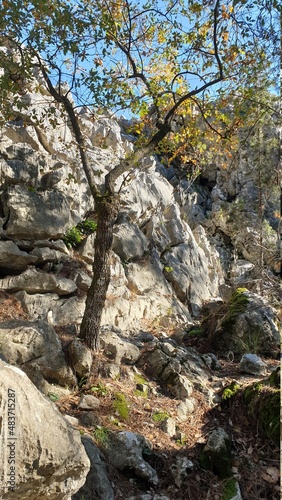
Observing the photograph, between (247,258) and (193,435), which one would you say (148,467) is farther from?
(247,258)

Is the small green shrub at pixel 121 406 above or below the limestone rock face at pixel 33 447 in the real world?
below

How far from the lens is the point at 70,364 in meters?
5.51

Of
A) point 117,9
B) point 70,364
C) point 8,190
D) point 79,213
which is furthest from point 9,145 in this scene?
A: point 70,364

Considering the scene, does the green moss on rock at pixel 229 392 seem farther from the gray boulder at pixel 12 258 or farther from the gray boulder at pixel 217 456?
the gray boulder at pixel 12 258

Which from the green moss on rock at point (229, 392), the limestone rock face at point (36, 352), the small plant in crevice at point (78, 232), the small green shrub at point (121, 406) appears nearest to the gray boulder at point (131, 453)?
the small green shrub at point (121, 406)

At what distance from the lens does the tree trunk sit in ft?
20.4

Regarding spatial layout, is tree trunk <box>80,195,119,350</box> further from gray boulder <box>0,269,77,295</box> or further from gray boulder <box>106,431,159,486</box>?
gray boulder <box>0,269,77,295</box>

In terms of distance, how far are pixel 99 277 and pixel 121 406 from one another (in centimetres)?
212

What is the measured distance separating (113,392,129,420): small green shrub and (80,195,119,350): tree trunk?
3.72 ft

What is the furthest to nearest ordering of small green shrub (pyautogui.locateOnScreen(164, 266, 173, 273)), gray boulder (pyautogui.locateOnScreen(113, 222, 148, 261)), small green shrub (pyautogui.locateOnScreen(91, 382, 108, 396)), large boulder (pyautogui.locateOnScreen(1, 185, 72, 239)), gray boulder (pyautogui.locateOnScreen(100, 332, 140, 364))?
small green shrub (pyautogui.locateOnScreen(164, 266, 173, 273)) < gray boulder (pyautogui.locateOnScreen(113, 222, 148, 261)) < large boulder (pyautogui.locateOnScreen(1, 185, 72, 239)) < gray boulder (pyautogui.locateOnScreen(100, 332, 140, 364)) < small green shrub (pyautogui.locateOnScreen(91, 382, 108, 396))

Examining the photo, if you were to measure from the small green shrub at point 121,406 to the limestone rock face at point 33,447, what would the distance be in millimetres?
2331

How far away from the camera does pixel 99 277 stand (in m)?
6.29

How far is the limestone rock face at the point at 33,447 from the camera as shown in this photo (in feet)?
7.35

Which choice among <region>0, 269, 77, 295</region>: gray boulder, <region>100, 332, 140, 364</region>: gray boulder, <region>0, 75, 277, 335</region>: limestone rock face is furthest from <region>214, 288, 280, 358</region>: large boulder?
<region>0, 269, 77, 295</region>: gray boulder
